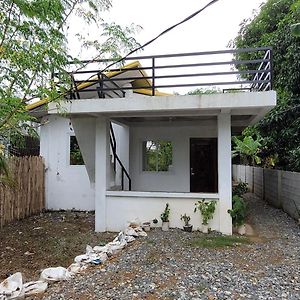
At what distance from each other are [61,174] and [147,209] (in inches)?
193

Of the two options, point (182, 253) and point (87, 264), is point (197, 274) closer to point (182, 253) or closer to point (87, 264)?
point (182, 253)

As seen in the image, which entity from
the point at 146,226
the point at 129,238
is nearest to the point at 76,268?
the point at 129,238

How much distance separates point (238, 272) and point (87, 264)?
250cm

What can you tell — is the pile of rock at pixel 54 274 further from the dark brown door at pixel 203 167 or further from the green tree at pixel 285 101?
the green tree at pixel 285 101

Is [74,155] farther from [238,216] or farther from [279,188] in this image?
[279,188]

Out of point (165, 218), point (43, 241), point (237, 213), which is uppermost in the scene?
point (237, 213)

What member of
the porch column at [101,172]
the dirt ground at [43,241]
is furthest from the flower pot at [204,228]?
the porch column at [101,172]

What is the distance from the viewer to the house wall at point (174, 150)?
11648 millimetres

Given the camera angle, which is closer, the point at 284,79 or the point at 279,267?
the point at 279,267

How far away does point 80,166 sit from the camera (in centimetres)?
1230

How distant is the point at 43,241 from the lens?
325 inches

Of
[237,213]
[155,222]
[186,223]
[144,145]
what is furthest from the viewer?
[144,145]

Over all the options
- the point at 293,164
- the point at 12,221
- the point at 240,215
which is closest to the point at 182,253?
the point at 240,215

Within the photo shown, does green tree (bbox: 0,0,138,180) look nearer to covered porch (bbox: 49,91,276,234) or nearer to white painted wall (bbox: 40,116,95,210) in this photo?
covered porch (bbox: 49,91,276,234)
